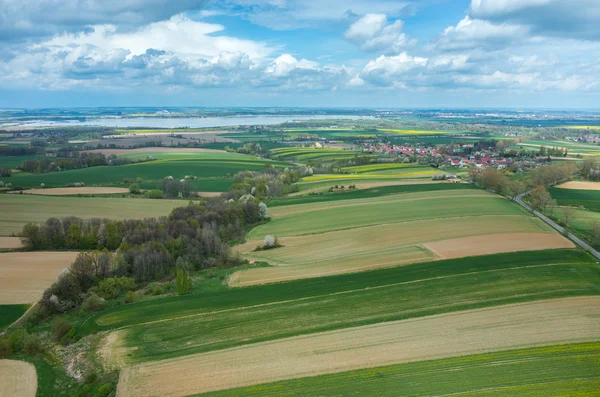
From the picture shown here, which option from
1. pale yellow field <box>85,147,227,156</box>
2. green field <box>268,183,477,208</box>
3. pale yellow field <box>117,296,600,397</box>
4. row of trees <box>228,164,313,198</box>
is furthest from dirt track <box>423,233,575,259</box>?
pale yellow field <box>85,147,227,156</box>

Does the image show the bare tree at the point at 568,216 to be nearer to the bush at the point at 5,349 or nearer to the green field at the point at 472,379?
the green field at the point at 472,379

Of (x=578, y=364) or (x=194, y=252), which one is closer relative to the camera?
(x=578, y=364)

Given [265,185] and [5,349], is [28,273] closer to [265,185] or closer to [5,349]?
[5,349]

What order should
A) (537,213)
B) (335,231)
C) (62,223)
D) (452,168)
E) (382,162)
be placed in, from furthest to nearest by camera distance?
(382,162)
(452,168)
(537,213)
(335,231)
(62,223)

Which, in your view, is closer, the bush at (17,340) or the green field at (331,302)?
the bush at (17,340)

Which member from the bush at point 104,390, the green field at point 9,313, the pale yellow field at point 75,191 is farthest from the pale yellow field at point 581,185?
the green field at point 9,313

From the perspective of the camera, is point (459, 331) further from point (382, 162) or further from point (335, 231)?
point (382, 162)

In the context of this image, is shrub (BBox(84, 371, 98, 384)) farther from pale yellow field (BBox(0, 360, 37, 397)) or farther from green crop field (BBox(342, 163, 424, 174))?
green crop field (BBox(342, 163, 424, 174))

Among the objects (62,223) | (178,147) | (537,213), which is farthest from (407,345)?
(178,147)
